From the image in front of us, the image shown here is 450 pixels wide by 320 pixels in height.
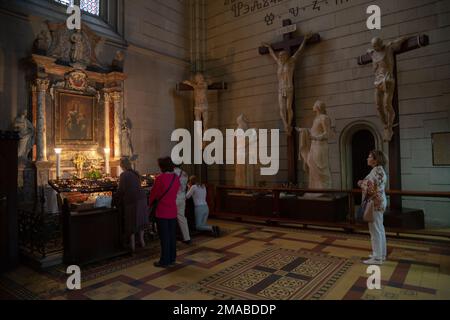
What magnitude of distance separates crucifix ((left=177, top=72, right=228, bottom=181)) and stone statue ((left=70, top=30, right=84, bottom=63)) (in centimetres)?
325

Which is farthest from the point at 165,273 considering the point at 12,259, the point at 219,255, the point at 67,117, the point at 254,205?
the point at 67,117

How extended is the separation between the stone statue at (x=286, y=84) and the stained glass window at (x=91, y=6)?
18.7ft

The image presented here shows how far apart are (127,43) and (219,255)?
728 cm

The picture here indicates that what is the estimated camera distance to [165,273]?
3.95 meters

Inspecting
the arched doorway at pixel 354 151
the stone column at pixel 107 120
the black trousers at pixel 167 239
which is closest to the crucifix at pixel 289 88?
the arched doorway at pixel 354 151

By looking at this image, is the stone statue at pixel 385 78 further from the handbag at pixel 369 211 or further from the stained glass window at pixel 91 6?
the stained glass window at pixel 91 6

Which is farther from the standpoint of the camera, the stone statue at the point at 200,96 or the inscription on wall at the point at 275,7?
the stone statue at the point at 200,96

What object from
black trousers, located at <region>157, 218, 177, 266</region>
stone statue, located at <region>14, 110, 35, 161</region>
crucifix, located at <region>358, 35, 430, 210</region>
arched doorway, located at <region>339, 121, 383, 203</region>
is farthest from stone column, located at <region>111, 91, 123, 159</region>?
crucifix, located at <region>358, 35, 430, 210</region>

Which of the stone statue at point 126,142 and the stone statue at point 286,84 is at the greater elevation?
the stone statue at point 286,84

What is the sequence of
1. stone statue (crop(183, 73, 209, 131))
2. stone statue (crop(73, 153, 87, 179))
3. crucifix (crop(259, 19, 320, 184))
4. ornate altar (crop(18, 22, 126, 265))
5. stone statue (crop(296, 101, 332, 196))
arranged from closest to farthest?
stone statue (crop(296, 101, 332, 196)) → ornate altar (crop(18, 22, 126, 265)) → stone statue (crop(73, 153, 87, 179)) → crucifix (crop(259, 19, 320, 184)) → stone statue (crop(183, 73, 209, 131))

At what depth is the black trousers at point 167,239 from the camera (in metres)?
4.16

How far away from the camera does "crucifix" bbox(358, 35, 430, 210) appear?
6228mm

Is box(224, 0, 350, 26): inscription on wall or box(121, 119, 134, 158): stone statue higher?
box(224, 0, 350, 26): inscription on wall

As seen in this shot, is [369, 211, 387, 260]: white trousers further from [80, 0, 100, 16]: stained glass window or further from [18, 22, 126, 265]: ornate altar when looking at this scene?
[80, 0, 100, 16]: stained glass window
